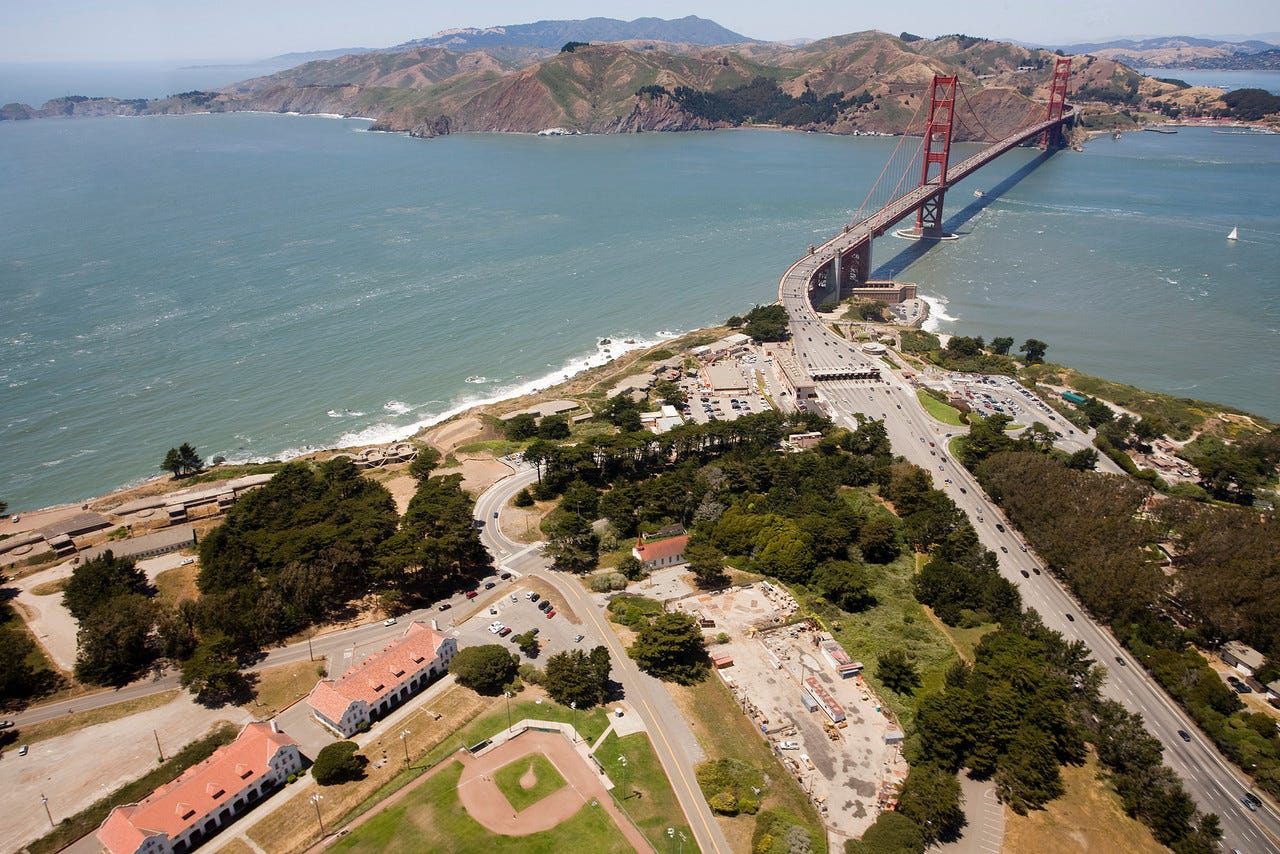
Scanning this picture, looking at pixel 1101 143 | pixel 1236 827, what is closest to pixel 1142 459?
pixel 1236 827

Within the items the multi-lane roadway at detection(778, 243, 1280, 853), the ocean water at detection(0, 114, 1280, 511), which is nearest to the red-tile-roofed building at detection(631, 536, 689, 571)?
the multi-lane roadway at detection(778, 243, 1280, 853)

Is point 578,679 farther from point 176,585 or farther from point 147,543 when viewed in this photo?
point 147,543

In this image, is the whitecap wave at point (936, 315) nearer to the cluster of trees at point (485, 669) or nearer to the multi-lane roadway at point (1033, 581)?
the multi-lane roadway at point (1033, 581)

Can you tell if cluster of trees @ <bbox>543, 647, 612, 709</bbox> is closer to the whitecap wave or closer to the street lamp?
the street lamp

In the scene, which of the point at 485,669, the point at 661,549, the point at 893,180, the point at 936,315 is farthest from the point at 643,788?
the point at 893,180

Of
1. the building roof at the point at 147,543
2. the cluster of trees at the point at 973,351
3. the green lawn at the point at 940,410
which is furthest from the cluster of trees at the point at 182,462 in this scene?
the cluster of trees at the point at 973,351

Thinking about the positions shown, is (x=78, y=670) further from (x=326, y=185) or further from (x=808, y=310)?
(x=326, y=185)
